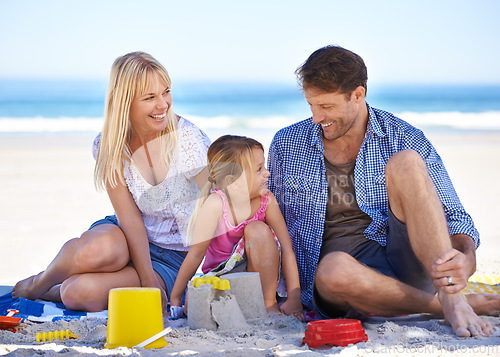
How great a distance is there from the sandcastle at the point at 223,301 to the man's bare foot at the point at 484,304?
41.4 inches

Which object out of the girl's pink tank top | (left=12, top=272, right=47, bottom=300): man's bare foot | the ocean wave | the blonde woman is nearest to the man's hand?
the girl's pink tank top

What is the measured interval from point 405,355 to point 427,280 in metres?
0.61

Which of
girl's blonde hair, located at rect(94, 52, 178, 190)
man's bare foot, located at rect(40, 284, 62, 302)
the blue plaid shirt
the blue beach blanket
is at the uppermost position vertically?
girl's blonde hair, located at rect(94, 52, 178, 190)

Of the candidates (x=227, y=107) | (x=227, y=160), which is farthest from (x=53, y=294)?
(x=227, y=107)

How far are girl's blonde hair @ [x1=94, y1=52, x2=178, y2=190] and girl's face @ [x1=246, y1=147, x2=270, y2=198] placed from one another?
20.7 inches

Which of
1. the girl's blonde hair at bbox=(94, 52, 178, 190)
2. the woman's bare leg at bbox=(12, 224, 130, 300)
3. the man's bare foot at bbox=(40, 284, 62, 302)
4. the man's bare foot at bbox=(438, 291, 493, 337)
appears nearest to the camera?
the man's bare foot at bbox=(438, 291, 493, 337)

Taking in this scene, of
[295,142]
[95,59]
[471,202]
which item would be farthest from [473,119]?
[95,59]

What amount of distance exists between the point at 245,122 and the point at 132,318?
20904 millimetres

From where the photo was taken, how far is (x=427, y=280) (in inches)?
110

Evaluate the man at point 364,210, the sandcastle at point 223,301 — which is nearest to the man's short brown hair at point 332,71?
the man at point 364,210

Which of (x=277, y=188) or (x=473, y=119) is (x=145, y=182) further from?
(x=473, y=119)

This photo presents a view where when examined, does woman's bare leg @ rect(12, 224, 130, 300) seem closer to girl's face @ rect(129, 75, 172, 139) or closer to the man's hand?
girl's face @ rect(129, 75, 172, 139)

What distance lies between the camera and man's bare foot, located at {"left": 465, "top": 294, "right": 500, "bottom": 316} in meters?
2.88

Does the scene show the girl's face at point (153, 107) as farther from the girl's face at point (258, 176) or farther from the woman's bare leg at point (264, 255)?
the woman's bare leg at point (264, 255)
